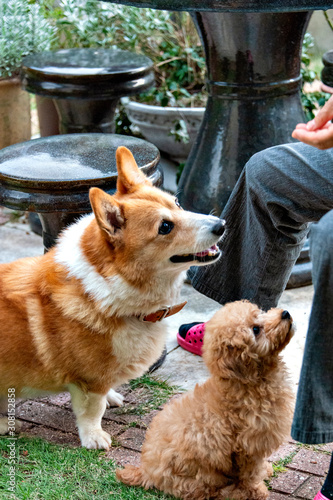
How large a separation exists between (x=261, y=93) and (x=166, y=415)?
203 centimetres

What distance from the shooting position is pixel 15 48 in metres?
4.66

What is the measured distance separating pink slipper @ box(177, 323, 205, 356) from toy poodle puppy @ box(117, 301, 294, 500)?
0.96 meters

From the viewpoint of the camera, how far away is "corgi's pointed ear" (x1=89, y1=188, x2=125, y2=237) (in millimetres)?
2213

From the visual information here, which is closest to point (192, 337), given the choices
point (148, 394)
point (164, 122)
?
point (148, 394)

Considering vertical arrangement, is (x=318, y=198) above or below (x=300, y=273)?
above

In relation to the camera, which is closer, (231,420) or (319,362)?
(319,362)

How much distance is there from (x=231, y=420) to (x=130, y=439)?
678 millimetres

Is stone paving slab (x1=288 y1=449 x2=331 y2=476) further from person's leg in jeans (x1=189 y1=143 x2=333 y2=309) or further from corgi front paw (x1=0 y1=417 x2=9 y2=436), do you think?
corgi front paw (x1=0 y1=417 x2=9 y2=436)

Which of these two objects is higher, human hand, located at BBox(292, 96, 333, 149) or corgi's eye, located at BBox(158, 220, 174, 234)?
human hand, located at BBox(292, 96, 333, 149)

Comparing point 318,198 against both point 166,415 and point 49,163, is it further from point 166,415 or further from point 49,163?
point 49,163

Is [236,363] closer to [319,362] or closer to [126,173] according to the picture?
[319,362]

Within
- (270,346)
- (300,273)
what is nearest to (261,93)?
(300,273)

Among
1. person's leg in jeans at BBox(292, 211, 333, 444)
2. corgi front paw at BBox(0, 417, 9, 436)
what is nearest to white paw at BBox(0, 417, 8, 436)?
corgi front paw at BBox(0, 417, 9, 436)

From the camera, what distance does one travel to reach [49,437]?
2600 mm
